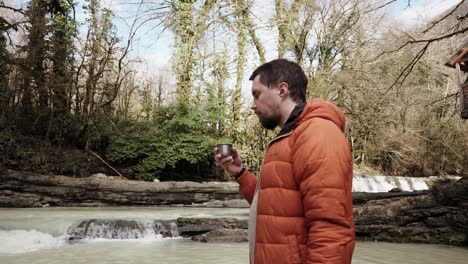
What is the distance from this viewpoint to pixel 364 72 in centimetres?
1898

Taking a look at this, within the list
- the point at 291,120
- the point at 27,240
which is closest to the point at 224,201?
the point at 27,240

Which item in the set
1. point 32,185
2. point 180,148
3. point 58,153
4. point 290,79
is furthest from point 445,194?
point 58,153

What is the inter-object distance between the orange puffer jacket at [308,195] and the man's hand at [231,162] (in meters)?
0.50

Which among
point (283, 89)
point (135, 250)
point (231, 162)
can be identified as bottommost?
point (135, 250)

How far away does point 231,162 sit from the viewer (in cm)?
222

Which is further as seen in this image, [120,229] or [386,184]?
[386,184]

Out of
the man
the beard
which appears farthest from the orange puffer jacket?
the beard

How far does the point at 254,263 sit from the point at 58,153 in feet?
49.1

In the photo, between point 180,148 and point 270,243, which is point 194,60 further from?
point 270,243

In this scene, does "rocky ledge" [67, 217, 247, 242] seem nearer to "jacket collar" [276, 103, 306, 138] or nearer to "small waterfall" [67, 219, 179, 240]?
"small waterfall" [67, 219, 179, 240]

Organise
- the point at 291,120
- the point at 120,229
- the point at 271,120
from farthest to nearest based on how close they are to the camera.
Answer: the point at 120,229
the point at 271,120
the point at 291,120

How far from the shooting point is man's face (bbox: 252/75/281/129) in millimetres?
1790

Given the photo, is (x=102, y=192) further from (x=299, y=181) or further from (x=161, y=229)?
(x=299, y=181)

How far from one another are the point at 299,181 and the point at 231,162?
708mm
